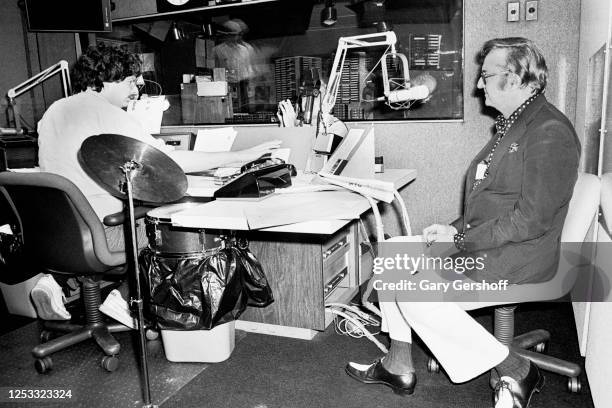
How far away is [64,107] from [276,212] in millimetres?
1148

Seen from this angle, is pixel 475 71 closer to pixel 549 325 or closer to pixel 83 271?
pixel 549 325

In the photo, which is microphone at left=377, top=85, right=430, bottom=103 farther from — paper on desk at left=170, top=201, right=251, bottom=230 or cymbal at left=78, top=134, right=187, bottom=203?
cymbal at left=78, top=134, right=187, bottom=203

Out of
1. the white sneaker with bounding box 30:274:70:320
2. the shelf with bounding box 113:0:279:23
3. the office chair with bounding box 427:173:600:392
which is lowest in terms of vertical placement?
the white sneaker with bounding box 30:274:70:320

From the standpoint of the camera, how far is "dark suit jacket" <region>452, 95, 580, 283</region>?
1.47m

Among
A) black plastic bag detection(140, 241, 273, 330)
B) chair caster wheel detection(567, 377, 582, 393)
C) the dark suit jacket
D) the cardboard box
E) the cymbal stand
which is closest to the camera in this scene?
the dark suit jacket

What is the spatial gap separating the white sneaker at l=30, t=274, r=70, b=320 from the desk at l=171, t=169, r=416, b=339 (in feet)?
2.80

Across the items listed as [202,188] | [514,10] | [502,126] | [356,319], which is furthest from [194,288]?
[514,10]

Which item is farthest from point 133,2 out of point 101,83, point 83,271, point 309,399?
point 309,399

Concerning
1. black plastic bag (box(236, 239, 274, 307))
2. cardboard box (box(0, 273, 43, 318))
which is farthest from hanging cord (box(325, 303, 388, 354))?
cardboard box (box(0, 273, 43, 318))

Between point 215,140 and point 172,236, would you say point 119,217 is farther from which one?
point 215,140

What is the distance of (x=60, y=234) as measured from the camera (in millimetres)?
2064

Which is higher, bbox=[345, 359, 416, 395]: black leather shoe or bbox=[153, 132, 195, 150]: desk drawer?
bbox=[153, 132, 195, 150]: desk drawer

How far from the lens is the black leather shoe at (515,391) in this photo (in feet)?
5.47

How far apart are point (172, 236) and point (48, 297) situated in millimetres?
847
